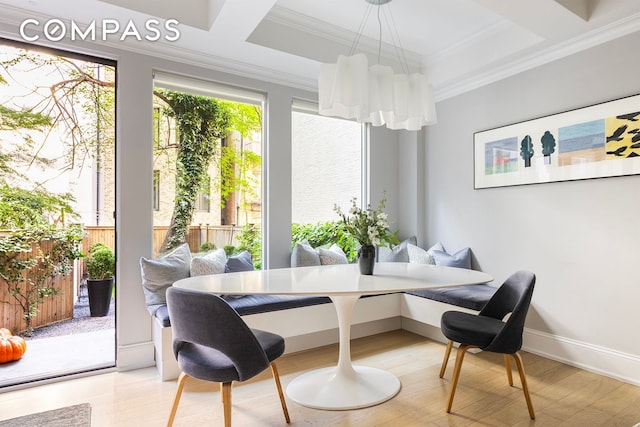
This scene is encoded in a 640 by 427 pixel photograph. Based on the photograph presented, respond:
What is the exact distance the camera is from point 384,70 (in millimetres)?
2266

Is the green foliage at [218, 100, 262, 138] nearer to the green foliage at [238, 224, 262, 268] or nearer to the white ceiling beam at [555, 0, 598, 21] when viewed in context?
the green foliage at [238, 224, 262, 268]

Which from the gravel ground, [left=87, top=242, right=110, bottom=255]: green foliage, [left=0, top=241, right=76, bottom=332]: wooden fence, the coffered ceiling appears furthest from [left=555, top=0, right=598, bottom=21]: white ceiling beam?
[left=0, top=241, right=76, bottom=332]: wooden fence

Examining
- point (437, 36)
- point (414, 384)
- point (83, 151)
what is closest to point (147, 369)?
point (83, 151)

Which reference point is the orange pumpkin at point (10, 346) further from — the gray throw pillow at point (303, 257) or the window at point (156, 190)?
the gray throw pillow at point (303, 257)

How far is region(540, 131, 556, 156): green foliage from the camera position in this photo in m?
3.11

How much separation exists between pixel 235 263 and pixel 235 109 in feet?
4.86

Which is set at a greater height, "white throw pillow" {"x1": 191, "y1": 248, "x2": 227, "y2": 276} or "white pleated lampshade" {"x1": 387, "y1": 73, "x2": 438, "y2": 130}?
"white pleated lampshade" {"x1": 387, "y1": 73, "x2": 438, "y2": 130}

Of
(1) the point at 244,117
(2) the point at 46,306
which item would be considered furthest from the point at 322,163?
(2) the point at 46,306

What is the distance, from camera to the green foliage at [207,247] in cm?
340

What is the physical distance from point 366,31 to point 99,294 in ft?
11.2

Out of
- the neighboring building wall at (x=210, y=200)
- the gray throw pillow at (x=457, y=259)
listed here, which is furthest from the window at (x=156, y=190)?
the gray throw pillow at (x=457, y=259)

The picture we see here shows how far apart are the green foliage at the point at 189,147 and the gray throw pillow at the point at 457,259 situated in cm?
242

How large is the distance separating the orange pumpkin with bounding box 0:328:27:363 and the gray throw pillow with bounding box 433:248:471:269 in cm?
359

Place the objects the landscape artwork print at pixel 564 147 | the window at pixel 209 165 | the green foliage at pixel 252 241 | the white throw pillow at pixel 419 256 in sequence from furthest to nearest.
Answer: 1. the white throw pillow at pixel 419 256
2. the green foliage at pixel 252 241
3. the window at pixel 209 165
4. the landscape artwork print at pixel 564 147
